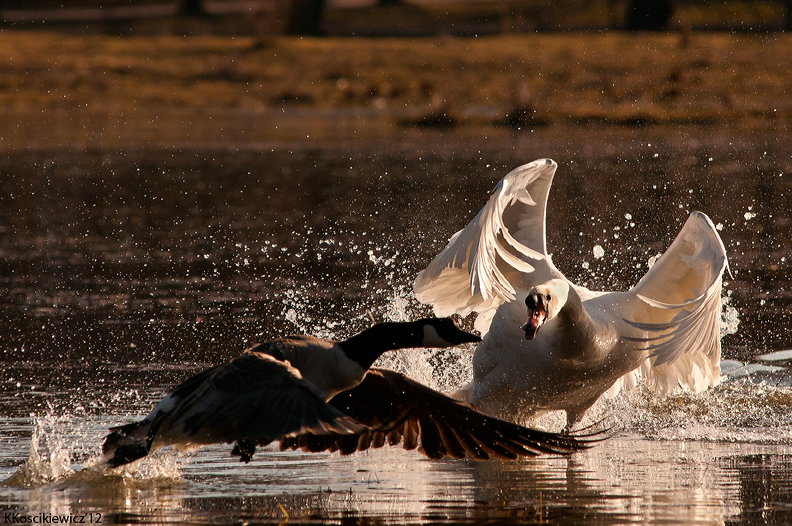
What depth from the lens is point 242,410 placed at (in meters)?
5.91

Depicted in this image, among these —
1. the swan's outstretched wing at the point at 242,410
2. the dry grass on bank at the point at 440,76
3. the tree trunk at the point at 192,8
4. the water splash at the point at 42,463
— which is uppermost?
the tree trunk at the point at 192,8

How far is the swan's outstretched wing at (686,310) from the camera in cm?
765

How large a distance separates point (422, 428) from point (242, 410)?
1.41m

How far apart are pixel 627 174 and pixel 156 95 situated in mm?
20645

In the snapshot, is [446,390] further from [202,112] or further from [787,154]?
[202,112]

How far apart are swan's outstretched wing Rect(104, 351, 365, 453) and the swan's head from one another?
1.45m

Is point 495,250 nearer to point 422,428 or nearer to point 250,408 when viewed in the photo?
point 422,428

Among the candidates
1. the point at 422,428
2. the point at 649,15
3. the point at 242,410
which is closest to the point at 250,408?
the point at 242,410

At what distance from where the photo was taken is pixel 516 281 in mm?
8406

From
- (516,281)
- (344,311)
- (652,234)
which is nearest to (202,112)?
(652,234)

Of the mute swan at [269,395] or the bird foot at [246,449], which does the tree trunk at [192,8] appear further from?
the bird foot at [246,449]

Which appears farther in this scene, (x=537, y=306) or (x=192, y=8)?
(x=192, y=8)

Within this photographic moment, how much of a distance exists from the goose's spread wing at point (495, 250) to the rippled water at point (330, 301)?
890 millimetres

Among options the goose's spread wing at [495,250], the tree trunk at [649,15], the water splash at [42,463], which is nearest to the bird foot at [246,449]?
the water splash at [42,463]
